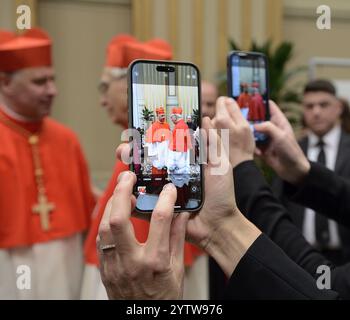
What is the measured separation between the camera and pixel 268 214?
75 centimetres

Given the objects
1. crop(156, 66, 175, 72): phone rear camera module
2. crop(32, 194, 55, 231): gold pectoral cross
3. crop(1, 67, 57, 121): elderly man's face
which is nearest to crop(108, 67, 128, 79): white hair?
crop(1, 67, 57, 121): elderly man's face

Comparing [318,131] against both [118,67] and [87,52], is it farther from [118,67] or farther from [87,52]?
[87,52]

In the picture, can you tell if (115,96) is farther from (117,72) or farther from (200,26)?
(200,26)

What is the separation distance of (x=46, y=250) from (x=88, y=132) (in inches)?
69.8

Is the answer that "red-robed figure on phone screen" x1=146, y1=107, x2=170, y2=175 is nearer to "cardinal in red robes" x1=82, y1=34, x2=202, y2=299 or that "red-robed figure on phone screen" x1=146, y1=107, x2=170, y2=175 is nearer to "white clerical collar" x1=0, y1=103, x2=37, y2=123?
"cardinal in red robes" x1=82, y1=34, x2=202, y2=299

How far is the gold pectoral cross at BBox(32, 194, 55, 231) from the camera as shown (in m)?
1.54

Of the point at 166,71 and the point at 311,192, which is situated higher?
the point at 166,71

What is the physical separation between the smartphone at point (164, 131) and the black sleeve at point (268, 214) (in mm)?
181

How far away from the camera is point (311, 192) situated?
0.91 metres

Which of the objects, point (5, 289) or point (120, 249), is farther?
point (5, 289)

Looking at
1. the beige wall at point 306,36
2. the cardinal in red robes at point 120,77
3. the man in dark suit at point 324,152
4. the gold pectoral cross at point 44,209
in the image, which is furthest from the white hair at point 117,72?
the beige wall at point 306,36

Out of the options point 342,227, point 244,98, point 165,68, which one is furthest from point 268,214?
point 342,227

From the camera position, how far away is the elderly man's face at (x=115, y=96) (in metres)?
1.46

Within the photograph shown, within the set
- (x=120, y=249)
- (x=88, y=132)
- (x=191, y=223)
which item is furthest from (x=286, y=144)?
(x=88, y=132)
